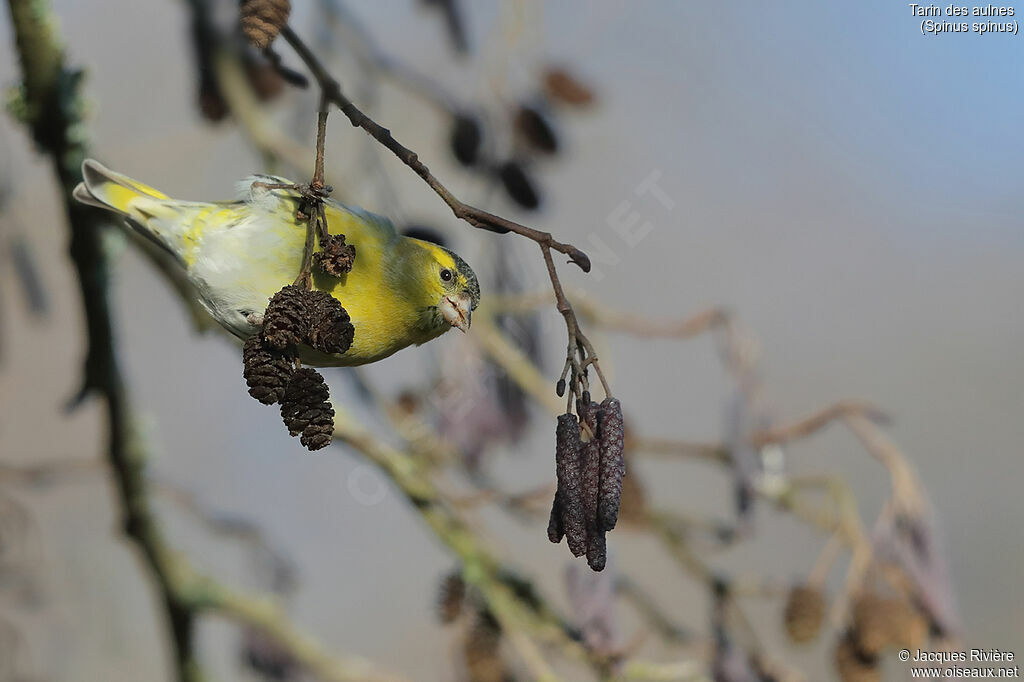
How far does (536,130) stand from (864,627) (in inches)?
26.1

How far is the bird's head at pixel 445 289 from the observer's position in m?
0.61

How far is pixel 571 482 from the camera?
421 mm

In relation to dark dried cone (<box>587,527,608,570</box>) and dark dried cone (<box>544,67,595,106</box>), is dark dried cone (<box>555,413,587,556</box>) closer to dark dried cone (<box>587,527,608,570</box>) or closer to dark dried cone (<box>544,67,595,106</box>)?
dark dried cone (<box>587,527,608,570</box>)

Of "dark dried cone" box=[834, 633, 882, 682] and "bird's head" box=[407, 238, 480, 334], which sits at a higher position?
"bird's head" box=[407, 238, 480, 334]

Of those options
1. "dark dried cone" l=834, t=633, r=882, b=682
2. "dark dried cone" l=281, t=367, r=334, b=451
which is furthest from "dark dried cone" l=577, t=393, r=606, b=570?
"dark dried cone" l=834, t=633, r=882, b=682

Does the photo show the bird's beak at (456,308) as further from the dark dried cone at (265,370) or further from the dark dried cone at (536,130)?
the dark dried cone at (536,130)

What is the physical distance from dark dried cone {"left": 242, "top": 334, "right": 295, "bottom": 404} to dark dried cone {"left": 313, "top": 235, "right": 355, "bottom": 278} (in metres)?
0.06

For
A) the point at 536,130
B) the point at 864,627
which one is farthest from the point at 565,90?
the point at 864,627

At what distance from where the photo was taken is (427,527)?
3.17 feet

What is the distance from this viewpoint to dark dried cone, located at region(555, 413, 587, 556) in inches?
16.3

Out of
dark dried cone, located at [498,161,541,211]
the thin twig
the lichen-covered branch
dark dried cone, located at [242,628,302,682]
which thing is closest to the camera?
the thin twig

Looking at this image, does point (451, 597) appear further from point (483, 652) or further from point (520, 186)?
point (520, 186)

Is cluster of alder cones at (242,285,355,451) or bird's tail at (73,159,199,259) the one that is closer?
cluster of alder cones at (242,285,355,451)

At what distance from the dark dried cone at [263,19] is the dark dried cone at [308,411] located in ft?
0.62
